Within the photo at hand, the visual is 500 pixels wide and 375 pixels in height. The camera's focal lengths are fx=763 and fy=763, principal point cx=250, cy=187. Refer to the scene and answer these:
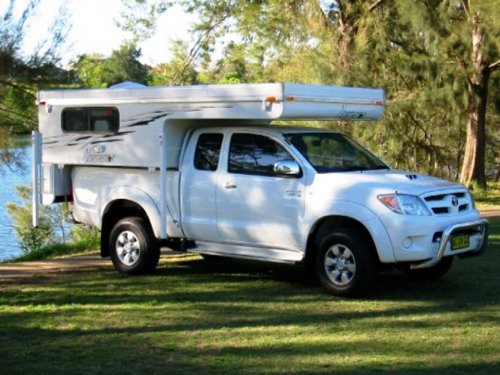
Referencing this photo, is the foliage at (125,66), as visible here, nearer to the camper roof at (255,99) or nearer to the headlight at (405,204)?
the camper roof at (255,99)

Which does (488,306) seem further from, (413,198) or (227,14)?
(227,14)

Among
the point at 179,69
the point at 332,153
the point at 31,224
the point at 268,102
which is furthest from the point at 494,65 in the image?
the point at 268,102

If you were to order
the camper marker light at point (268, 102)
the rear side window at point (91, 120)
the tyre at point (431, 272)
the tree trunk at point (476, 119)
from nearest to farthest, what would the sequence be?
the camper marker light at point (268, 102)
the tyre at point (431, 272)
the rear side window at point (91, 120)
the tree trunk at point (476, 119)

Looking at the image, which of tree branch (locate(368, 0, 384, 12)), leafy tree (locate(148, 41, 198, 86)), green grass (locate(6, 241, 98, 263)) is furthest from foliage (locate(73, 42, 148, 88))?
green grass (locate(6, 241, 98, 263))

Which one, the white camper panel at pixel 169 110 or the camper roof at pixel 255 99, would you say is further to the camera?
the white camper panel at pixel 169 110

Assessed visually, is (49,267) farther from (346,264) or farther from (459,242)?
(459,242)

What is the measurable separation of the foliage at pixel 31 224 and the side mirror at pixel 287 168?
34.9ft

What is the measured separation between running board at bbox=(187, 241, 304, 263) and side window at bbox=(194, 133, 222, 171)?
2.96 feet

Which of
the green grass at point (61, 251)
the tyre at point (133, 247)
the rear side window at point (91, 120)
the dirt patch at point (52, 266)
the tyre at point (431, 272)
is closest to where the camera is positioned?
the tyre at point (431, 272)

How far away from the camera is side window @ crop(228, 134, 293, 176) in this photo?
8398 mm

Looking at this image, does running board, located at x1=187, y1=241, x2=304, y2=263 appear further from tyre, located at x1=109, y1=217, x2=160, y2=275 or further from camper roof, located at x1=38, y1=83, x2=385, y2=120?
camper roof, located at x1=38, y1=83, x2=385, y2=120

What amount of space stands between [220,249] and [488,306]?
301 centimetres

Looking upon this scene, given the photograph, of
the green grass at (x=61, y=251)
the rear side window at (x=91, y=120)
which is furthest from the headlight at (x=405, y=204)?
the green grass at (x=61, y=251)

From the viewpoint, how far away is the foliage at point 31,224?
63.0 ft
